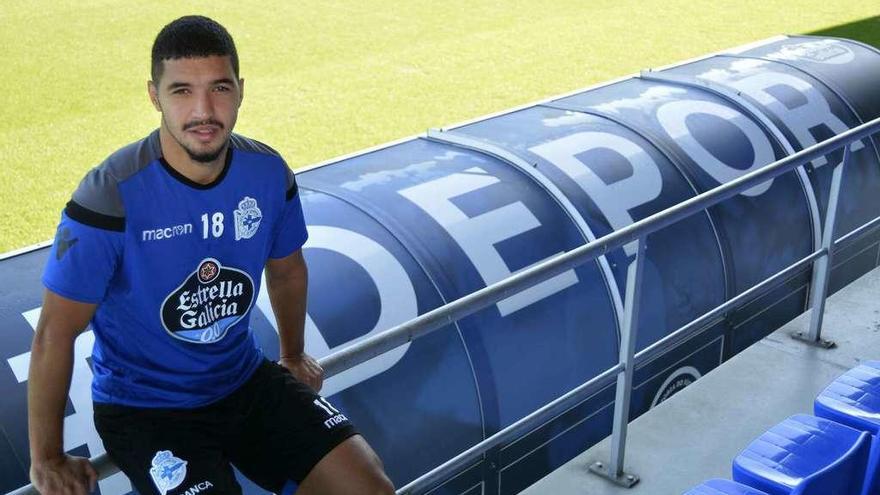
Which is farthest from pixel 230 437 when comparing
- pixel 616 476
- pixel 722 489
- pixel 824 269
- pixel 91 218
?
pixel 824 269

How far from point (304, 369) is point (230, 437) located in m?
0.31

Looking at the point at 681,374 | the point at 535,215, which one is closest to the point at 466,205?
the point at 535,215

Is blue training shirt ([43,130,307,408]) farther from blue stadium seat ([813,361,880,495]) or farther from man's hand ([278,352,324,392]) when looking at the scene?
blue stadium seat ([813,361,880,495])

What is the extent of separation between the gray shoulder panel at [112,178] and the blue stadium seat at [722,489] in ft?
5.31

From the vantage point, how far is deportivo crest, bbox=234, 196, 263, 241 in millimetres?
2756

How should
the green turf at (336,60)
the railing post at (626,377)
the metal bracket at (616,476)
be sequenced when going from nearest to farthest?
the railing post at (626,377) → the metal bracket at (616,476) → the green turf at (336,60)

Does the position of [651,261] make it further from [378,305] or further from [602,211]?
[378,305]

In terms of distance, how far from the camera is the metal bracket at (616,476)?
4168 millimetres

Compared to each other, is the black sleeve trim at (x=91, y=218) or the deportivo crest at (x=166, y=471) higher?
the black sleeve trim at (x=91, y=218)

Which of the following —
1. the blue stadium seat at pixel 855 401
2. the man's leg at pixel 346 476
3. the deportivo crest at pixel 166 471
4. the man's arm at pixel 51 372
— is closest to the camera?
the man's arm at pixel 51 372

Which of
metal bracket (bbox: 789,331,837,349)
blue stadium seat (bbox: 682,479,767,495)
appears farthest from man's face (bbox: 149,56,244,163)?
metal bracket (bbox: 789,331,837,349)

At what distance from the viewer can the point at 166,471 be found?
2590 mm

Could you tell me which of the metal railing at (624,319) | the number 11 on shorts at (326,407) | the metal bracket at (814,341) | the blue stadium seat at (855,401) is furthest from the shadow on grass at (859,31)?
the number 11 on shorts at (326,407)

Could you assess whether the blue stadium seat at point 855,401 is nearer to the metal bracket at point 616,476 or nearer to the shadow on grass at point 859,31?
the metal bracket at point 616,476
